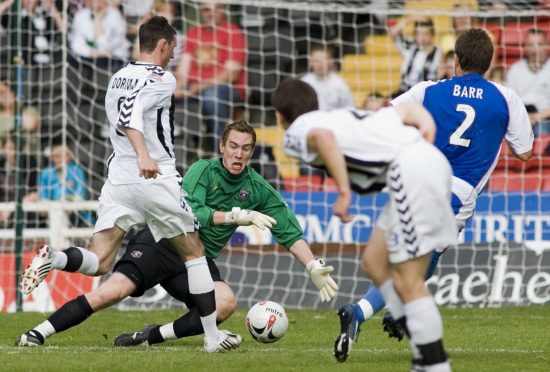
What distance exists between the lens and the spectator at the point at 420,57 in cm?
1587

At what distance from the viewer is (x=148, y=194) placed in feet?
26.1

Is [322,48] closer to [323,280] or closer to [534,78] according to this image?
[534,78]

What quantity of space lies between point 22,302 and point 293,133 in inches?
298

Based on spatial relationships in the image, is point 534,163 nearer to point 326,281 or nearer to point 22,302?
point 22,302

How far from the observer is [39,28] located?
51.1 feet

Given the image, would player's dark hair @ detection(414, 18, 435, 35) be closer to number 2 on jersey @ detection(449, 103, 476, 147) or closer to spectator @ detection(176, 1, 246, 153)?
spectator @ detection(176, 1, 246, 153)

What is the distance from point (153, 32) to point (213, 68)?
833 centimetres

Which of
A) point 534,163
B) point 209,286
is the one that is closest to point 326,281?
point 209,286

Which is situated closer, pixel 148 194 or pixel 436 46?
pixel 148 194

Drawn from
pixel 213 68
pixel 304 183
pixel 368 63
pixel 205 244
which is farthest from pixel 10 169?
pixel 205 244

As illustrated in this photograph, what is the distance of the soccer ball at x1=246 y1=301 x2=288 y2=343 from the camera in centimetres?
845

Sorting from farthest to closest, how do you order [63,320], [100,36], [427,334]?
[100,36] → [63,320] → [427,334]

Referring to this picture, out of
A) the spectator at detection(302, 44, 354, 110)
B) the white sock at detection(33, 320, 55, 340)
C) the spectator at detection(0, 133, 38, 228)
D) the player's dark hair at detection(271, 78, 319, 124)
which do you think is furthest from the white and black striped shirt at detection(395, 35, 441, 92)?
the player's dark hair at detection(271, 78, 319, 124)

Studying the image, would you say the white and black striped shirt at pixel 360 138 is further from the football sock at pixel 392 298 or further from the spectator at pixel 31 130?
the spectator at pixel 31 130
